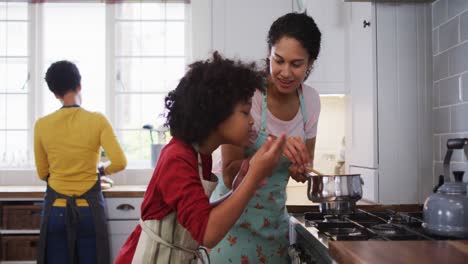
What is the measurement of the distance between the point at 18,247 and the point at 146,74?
1.58 m

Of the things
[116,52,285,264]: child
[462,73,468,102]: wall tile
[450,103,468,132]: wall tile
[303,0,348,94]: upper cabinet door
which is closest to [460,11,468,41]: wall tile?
[462,73,468,102]: wall tile

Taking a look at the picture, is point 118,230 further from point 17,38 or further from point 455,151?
point 455,151

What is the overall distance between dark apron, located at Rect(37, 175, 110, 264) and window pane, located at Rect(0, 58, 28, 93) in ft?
4.81

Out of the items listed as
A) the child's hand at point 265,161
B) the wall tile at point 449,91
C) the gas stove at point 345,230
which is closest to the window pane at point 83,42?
the gas stove at point 345,230

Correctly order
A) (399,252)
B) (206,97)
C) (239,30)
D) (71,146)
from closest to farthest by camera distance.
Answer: (399,252) < (206,97) < (71,146) < (239,30)

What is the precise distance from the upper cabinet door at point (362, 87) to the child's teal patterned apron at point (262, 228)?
2.28 ft

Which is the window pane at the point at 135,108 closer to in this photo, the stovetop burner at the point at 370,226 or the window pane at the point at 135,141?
the window pane at the point at 135,141

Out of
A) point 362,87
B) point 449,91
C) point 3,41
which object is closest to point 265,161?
point 449,91

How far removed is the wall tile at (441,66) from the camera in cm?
191

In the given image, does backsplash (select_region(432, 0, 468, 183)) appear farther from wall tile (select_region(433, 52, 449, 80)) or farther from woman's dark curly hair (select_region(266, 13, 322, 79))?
woman's dark curly hair (select_region(266, 13, 322, 79))

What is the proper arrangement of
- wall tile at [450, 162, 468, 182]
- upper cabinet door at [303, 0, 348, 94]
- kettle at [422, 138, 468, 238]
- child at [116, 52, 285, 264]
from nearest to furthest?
child at [116, 52, 285, 264]
kettle at [422, 138, 468, 238]
wall tile at [450, 162, 468, 182]
upper cabinet door at [303, 0, 348, 94]

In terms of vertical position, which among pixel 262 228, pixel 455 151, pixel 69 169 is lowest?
pixel 262 228

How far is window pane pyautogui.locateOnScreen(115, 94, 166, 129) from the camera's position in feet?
13.0

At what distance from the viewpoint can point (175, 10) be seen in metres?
3.96
